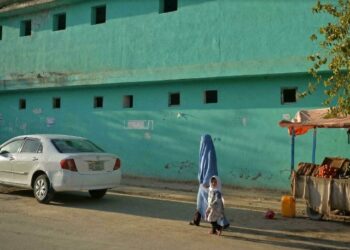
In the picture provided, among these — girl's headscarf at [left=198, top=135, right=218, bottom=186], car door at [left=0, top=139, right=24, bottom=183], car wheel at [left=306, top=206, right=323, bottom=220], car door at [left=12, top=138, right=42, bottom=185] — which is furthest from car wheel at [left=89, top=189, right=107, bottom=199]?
car wheel at [left=306, top=206, right=323, bottom=220]

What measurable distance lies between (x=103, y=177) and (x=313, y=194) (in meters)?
4.55

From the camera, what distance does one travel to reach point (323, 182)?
32.2 feet

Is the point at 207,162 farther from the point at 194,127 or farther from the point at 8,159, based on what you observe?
the point at 194,127

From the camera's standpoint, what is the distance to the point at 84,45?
1856 cm

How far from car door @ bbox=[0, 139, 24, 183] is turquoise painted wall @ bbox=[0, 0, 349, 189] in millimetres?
5447

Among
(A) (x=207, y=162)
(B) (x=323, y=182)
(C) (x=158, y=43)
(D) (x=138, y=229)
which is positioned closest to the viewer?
(D) (x=138, y=229)

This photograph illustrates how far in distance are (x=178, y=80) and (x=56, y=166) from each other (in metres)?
6.14

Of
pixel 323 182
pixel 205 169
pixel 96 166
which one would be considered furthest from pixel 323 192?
pixel 96 166

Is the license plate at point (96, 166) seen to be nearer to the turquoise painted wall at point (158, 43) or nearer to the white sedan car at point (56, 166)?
the white sedan car at point (56, 166)

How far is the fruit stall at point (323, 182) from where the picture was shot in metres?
9.60

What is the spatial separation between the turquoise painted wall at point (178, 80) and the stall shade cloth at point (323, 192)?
126 inches

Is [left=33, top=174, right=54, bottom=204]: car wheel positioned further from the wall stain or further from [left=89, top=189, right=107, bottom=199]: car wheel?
the wall stain

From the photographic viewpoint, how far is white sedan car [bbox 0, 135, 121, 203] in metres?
10.7

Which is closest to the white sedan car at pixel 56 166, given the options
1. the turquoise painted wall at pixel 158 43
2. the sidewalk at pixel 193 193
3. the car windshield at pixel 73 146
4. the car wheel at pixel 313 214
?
the car windshield at pixel 73 146
